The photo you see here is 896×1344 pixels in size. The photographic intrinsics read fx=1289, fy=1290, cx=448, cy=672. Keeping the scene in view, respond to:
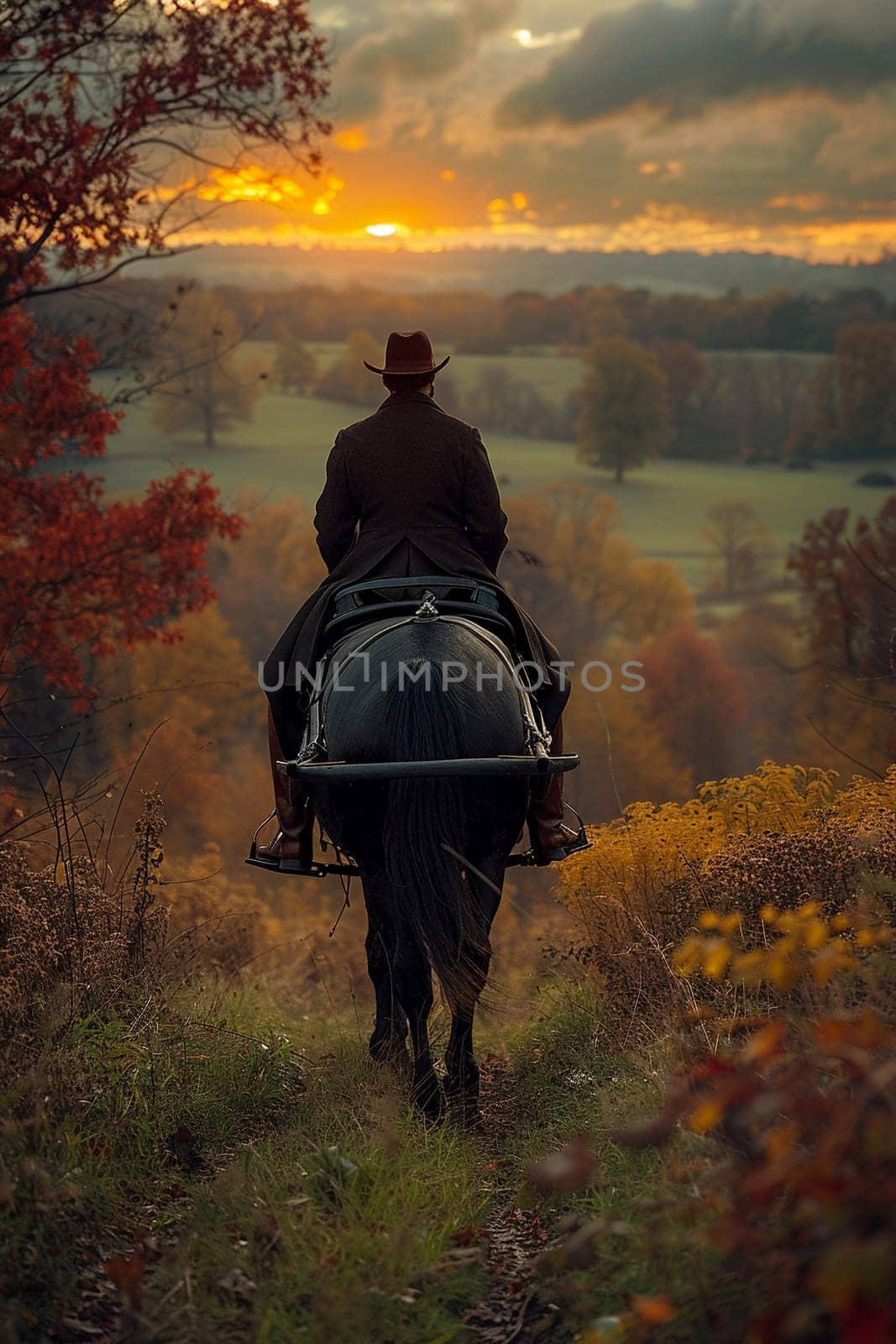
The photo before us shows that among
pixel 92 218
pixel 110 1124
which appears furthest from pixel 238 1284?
pixel 92 218

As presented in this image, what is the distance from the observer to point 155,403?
50.0 meters

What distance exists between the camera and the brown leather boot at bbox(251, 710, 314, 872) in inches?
263

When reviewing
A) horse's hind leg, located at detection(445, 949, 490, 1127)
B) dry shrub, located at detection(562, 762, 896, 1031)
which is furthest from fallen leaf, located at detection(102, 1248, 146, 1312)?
dry shrub, located at detection(562, 762, 896, 1031)

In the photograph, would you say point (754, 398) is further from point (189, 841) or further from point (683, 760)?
point (189, 841)

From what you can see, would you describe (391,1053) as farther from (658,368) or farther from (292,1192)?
(658,368)

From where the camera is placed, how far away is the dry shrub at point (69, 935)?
5.11 metres

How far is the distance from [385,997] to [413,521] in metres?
2.31

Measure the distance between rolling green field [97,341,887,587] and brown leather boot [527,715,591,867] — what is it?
46834 mm

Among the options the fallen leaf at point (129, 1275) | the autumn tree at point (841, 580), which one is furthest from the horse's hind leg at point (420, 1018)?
the autumn tree at point (841, 580)

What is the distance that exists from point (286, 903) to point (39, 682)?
37.7 ft

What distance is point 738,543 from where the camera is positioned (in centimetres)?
5678

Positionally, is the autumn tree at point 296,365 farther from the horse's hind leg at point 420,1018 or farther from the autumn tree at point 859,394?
the horse's hind leg at point 420,1018

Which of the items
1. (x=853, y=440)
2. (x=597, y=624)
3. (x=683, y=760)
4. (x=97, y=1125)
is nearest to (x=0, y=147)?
(x=97, y=1125)

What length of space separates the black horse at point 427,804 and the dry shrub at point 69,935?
124 cm
